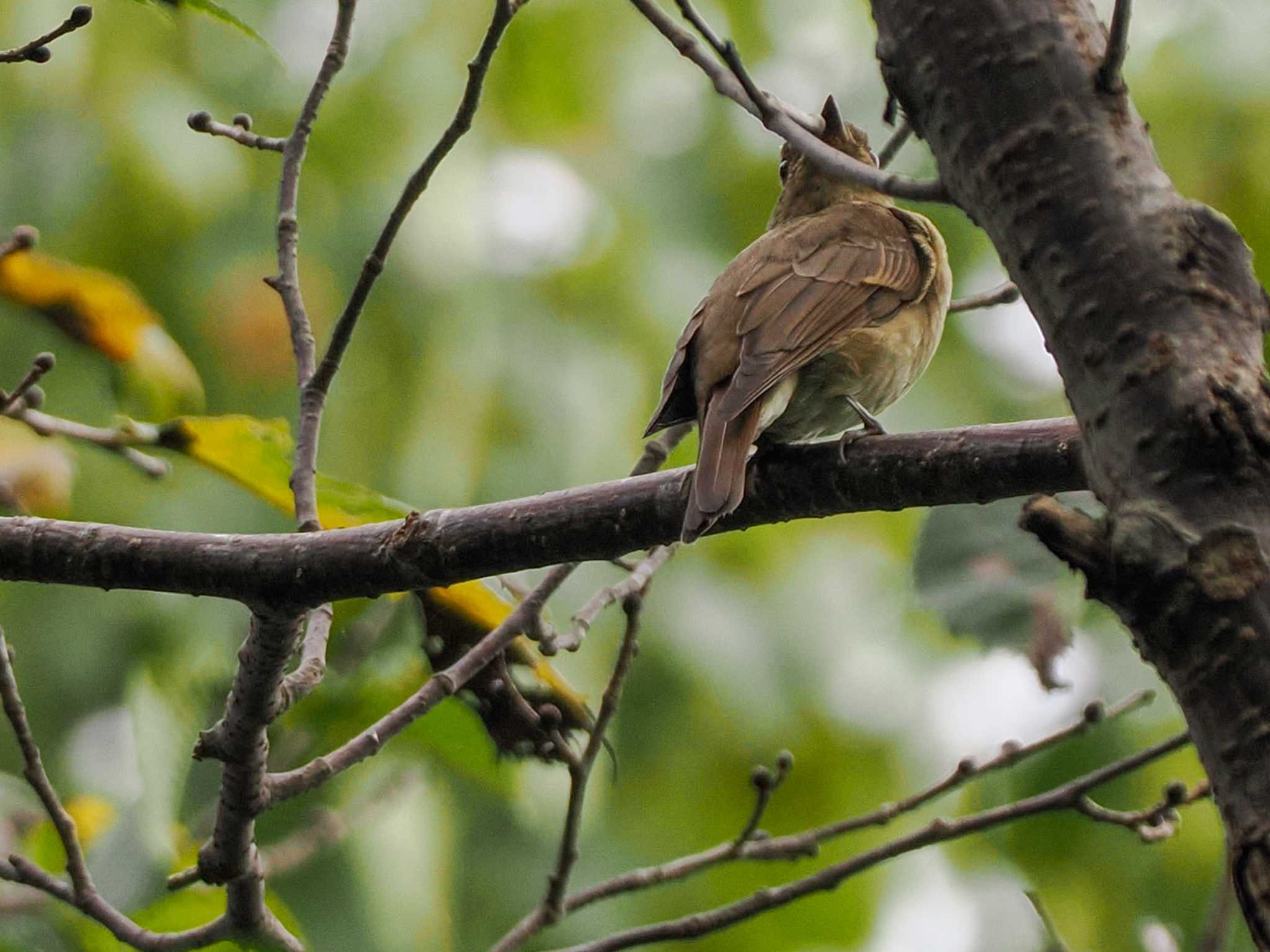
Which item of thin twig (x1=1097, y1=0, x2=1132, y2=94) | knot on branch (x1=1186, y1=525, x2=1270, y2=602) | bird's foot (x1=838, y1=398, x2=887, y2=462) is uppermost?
thin twig (x1=1097, y1=0, x2=1132, y2=94)

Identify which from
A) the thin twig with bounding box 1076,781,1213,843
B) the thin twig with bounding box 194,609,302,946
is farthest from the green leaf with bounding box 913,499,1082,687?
the thin twig with bounding box 194,609,302,946

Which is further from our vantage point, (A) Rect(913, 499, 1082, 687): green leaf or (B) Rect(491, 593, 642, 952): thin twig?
(A) Rect(913, 499, 1082, 687): green leaf

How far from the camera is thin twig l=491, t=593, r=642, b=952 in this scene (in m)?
2.70

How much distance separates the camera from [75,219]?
25.0ft

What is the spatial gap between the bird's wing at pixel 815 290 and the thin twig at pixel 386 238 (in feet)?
2.36

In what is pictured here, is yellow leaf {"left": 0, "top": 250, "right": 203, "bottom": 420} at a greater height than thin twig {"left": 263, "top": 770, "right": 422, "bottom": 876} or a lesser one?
greater

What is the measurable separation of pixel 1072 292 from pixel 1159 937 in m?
1.75

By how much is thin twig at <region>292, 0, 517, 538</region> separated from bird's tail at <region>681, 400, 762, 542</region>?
671 mm

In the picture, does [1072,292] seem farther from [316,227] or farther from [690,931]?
[316,227]

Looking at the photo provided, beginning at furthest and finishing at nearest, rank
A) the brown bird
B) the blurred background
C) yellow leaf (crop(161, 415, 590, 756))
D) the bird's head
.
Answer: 1. the blurred background
2. the bird's head
3. the brown bird
4. yellow leaf (crop(161, 415, 590, 756))

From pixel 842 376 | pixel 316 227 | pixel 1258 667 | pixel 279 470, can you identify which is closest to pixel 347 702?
pixel 279 470

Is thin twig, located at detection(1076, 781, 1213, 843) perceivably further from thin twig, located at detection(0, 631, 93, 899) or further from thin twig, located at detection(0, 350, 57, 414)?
thin twig, located at detection(0, 350, 57, 414)

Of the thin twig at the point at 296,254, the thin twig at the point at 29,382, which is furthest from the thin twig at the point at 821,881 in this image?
the thin twig at the point at 29,382

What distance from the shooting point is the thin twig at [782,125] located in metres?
1.58
